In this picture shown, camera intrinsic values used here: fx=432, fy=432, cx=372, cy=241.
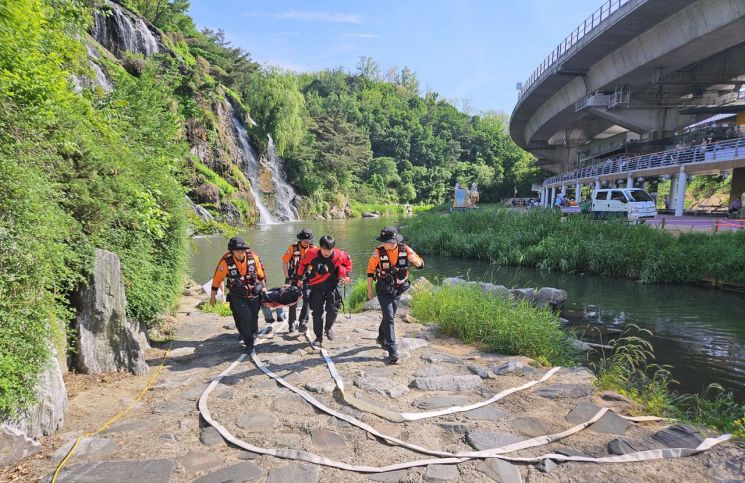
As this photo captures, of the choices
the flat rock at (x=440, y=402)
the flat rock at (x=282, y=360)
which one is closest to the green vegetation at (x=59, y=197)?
the flat rock at (x=282, y=360)

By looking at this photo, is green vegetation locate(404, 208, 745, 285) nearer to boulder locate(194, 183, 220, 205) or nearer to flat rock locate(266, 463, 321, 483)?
boulder locate(194, 183, 220, 205)

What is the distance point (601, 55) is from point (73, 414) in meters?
29.2

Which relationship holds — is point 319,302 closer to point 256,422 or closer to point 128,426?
point 256,422

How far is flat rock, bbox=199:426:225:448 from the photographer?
351 cm

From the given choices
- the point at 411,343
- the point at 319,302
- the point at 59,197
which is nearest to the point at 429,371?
the point at 411,343

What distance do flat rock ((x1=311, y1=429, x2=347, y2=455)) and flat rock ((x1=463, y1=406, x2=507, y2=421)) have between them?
1.28 m

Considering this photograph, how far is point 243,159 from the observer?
38.1 meters

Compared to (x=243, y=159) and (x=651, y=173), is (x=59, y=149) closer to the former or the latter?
(x=651, y=173)

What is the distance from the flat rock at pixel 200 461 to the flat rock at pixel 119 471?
94 millimetres

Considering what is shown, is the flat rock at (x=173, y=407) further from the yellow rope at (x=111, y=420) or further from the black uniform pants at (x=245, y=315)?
the black uniform pants at (x=245, y=315)

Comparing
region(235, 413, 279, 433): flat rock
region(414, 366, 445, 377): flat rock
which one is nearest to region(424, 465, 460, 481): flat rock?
region(235, 413, 279, 433): flat rock

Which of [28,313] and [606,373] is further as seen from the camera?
[606,373]

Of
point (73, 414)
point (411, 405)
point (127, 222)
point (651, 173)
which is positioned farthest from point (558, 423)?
point (651, 173)

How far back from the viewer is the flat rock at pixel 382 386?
4628 mm
